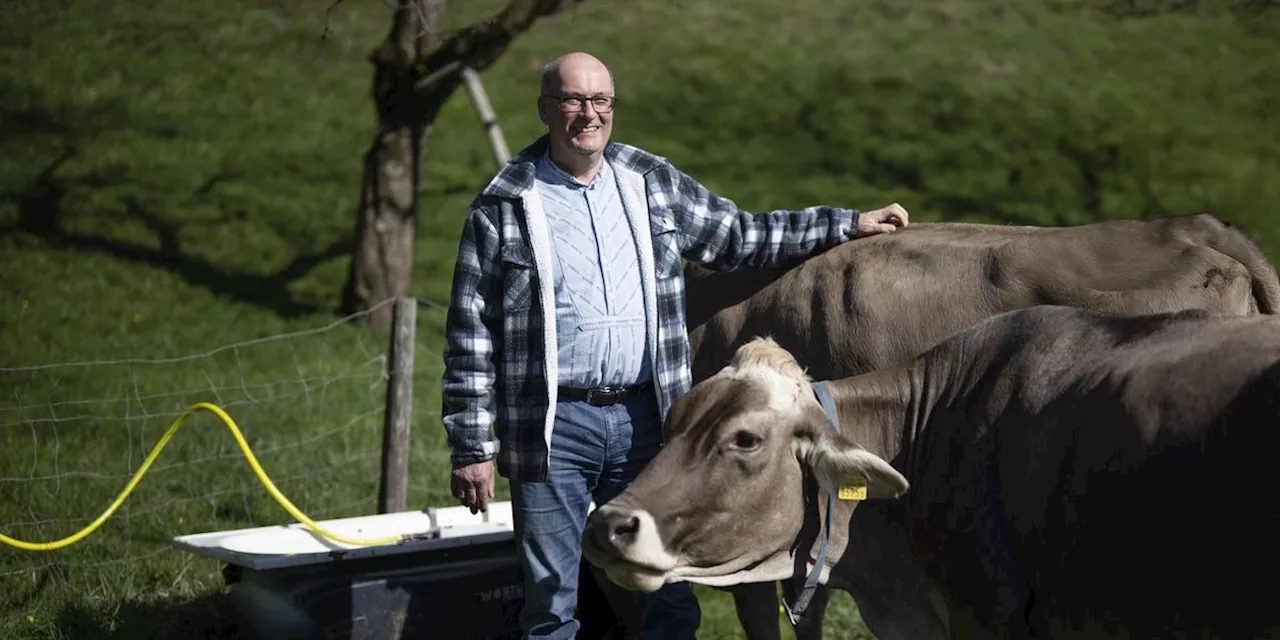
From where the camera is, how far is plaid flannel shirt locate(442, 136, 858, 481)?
4496mm

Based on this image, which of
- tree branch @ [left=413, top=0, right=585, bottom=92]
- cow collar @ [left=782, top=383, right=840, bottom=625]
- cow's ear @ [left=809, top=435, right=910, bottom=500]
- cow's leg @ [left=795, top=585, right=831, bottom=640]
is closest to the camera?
cow's ear @ [left=809, top=435, right=910, bottom=500]

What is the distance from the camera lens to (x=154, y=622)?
6160 mm

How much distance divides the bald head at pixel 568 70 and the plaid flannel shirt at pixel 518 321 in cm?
24

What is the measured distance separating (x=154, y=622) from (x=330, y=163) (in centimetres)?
984

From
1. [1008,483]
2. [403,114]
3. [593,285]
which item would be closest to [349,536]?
[593,285]

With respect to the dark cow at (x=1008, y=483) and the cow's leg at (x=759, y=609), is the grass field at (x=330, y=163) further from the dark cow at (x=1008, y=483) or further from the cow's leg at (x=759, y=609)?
the dark cow at (x=1008, y=483)

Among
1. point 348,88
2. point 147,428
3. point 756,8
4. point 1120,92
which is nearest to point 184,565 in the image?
point 147,428

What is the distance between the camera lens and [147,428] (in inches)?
352

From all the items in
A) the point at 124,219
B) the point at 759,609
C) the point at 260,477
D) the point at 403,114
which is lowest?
the point at 759,609

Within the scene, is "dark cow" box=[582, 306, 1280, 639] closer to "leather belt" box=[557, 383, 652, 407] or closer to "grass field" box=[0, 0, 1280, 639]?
"leather belt" box=[557, 383, 652, 407]

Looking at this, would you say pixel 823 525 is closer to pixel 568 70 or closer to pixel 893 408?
pixel 893 408

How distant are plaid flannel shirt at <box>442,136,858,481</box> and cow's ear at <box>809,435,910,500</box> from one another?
80 centimetres

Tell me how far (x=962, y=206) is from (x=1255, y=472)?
11.9 meters

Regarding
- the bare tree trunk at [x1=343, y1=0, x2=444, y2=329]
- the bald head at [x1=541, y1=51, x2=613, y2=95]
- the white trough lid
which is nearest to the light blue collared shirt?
the bald head at [x1=541, y1=51, x2=613, y2=95]
